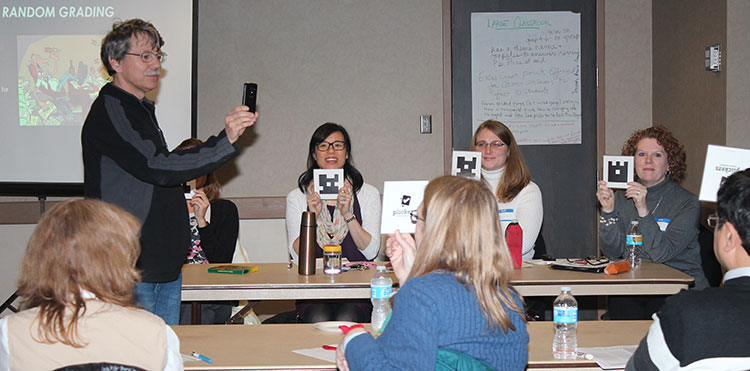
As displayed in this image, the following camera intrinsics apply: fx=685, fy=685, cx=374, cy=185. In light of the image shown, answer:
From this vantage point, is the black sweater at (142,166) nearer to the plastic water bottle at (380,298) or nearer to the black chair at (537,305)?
the plastic water bottle at (380,298)

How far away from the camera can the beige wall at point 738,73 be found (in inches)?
160

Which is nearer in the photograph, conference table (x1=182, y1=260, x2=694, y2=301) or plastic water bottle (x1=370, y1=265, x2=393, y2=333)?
plastic water bottle (x1=370, y1=265, x2=393, y2=333)

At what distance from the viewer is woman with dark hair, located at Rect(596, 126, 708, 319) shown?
349 centimetres

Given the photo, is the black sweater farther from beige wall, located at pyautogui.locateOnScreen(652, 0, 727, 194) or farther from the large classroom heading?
beige wall, located at pyautogui.locateOnScreen(652, 0, 727, 194)

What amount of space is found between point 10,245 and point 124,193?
322cm

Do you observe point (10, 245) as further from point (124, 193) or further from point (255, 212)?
point (124, 193)

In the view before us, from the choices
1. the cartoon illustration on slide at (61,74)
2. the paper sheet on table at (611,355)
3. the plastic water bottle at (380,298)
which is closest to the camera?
the paper sheet on table at (611,355)

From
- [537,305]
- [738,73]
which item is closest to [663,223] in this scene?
[537,305]

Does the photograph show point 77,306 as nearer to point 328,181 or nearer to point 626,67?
point 328,181

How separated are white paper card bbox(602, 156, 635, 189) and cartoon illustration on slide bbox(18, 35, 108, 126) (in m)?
3.40

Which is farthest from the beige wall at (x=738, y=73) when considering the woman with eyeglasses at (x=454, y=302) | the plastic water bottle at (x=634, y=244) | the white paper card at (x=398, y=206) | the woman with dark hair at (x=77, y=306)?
the woman with dark hair at (x=77, y=306)

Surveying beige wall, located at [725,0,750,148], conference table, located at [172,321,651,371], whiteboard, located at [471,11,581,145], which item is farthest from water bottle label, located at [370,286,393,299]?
whiteboard, located at [471,11,581,145]

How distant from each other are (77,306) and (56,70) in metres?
3.73

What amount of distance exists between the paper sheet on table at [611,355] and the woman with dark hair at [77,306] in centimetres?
125
